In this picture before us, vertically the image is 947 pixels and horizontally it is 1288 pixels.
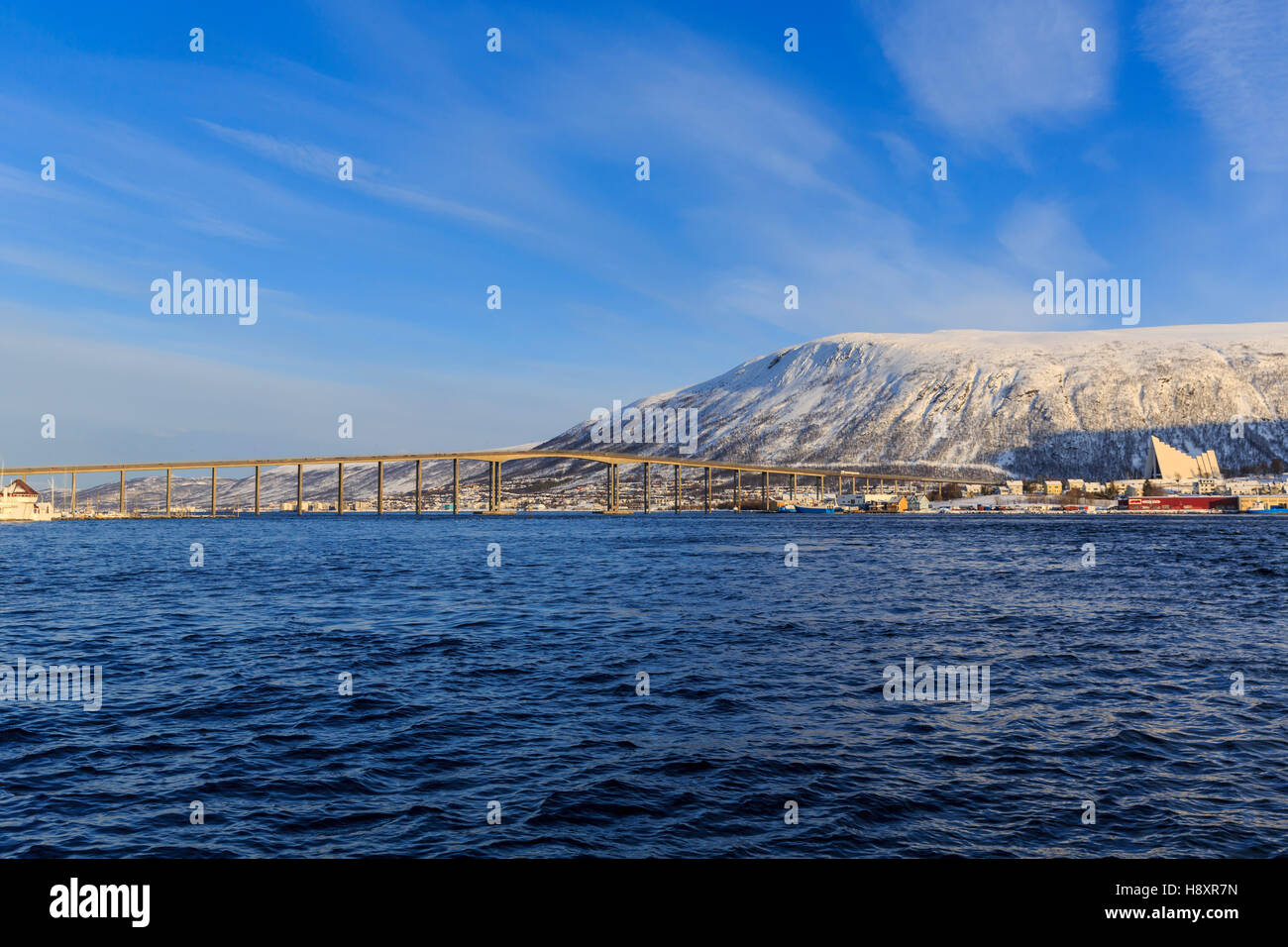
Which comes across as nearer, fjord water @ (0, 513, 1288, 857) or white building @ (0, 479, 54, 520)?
fjord water @ (0, 513, 1288, 857)

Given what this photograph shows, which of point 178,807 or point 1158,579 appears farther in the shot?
point 1158,579

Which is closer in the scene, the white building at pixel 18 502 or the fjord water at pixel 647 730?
the fjord water at pixel 647 730

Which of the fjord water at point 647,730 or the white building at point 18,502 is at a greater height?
the white building at point 18,502

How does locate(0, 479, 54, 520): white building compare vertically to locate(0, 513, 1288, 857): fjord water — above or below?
above

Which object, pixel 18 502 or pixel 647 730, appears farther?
pixel 18 502

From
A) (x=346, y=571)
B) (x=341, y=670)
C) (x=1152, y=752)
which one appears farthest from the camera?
(x=346, y=571)
